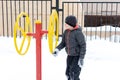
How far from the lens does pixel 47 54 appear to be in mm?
8312

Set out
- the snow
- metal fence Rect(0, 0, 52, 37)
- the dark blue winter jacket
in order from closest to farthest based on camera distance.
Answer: the dark blue winter jacket
the snow
metal fence Rect(0, 0, 52, 37)

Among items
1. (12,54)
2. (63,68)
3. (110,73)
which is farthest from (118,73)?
(12,54)

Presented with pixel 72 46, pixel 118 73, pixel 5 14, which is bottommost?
pixel 118 73

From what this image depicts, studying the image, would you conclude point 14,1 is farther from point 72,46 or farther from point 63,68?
point 72,46

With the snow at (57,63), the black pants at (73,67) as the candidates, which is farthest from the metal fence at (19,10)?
the black pants at (73,67)

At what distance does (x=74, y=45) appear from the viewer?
5480mm

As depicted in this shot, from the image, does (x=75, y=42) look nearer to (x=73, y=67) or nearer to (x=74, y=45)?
(x=74, y=45)

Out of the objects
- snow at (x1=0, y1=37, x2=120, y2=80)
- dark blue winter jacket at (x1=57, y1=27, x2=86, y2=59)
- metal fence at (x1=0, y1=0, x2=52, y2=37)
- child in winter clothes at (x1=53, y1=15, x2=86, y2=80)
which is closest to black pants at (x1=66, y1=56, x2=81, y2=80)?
child in winter clothes at (x1=53, y1=15, x2=86, y2=80)

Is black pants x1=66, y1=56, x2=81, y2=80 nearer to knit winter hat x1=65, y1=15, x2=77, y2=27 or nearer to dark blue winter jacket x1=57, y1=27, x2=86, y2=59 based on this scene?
dark blue winter jacket x1=57, y1=27, x2=86, y2=59

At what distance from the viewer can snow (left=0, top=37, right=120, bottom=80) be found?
6.73 metres

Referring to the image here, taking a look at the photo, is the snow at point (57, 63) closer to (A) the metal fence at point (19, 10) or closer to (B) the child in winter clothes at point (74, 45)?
(B) the child in winter clothes at point (74, 45)

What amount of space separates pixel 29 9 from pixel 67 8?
1.33m

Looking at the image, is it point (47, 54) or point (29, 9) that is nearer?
point (47, 54)

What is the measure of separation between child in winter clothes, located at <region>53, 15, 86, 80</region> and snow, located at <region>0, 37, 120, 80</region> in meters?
0.97
